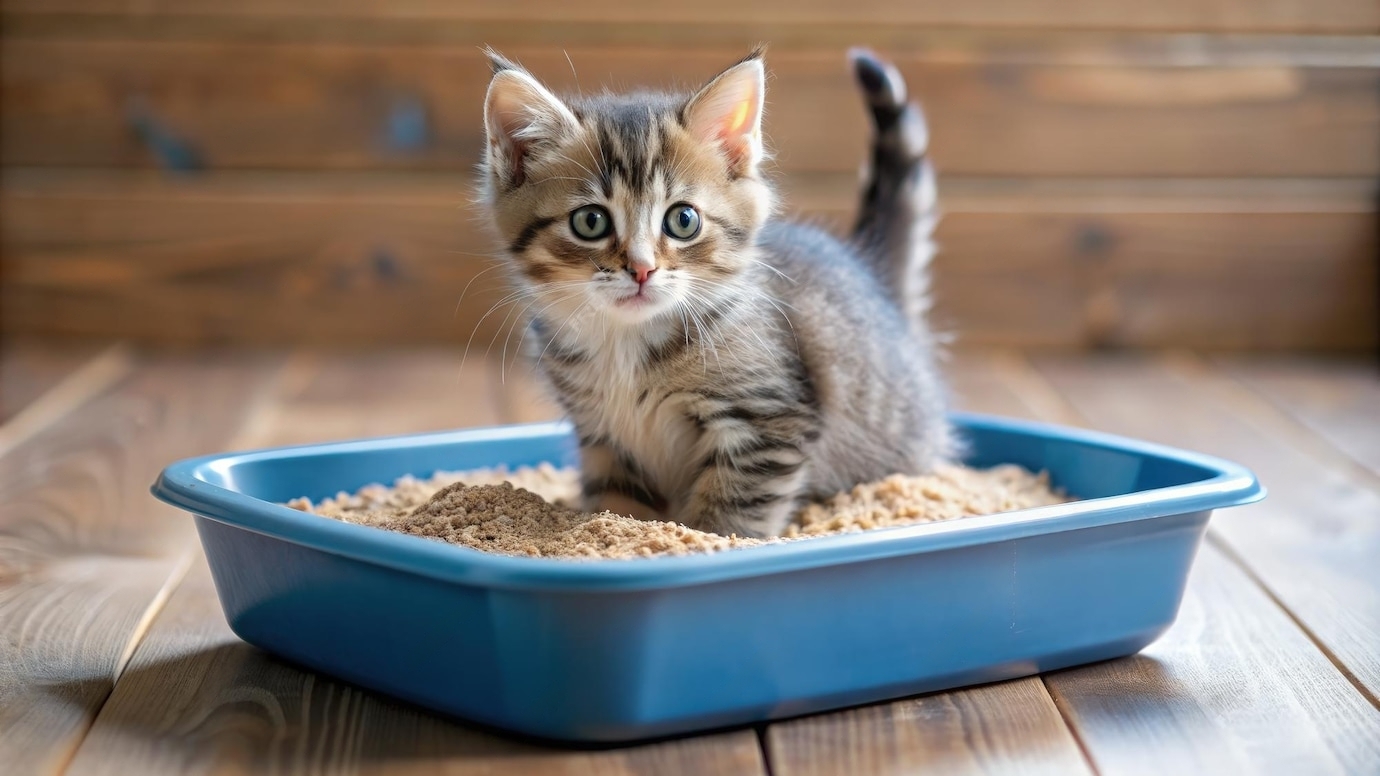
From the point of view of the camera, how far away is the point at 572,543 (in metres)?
1.37

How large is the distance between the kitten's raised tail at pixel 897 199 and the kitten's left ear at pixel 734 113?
43cm

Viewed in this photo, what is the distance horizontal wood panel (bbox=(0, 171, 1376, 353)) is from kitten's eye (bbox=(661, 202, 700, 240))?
1697 millimetres

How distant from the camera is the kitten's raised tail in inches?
80.1

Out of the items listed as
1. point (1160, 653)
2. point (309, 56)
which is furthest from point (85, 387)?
point (1160, 653)

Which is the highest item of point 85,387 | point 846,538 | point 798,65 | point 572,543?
point 798,65

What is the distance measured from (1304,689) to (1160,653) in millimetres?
149

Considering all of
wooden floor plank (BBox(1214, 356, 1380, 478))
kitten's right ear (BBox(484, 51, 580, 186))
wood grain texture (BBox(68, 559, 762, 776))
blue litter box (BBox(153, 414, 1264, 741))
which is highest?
kitten's right ear (BBox(484, 51, 580, 186))

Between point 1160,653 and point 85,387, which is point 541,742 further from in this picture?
point 85,387

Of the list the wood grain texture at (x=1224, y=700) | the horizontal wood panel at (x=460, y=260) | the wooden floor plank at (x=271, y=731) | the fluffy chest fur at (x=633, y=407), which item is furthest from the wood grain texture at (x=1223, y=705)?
the horizontal wood panel at (x=460, y=260)

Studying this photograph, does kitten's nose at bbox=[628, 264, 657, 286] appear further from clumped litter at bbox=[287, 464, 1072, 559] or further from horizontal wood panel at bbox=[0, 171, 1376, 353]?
horizontal wood panel at bbox=[0, 171, 1376, 353]

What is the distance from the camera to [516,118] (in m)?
1.58

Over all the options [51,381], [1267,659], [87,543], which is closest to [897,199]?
[1267,659]

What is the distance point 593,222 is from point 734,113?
0.22 metres

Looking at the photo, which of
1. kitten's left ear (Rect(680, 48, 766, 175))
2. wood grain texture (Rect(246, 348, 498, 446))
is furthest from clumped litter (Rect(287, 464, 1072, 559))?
wood grain texture (Rect(246, 348, 498, 446))
